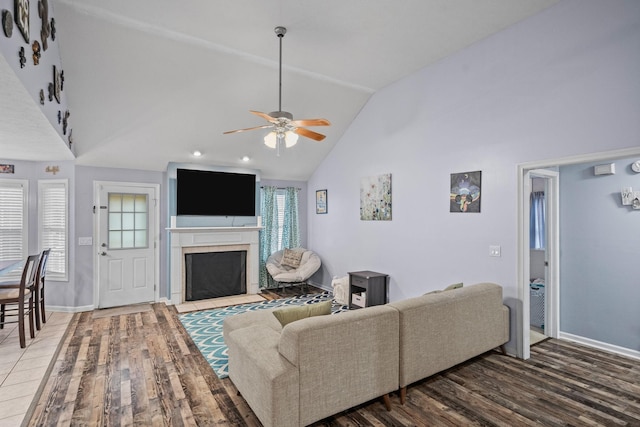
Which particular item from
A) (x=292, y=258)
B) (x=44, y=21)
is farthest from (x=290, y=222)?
(x=44, y=21)

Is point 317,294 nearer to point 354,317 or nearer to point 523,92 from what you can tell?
point 354,317

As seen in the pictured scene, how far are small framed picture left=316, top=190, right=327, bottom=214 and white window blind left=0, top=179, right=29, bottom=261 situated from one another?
15.7 feet

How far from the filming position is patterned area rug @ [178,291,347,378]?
3.46 meters

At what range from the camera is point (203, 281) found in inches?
233

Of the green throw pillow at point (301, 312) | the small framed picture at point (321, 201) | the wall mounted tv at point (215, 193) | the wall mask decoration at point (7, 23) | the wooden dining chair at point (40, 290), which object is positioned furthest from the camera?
the small framed picture at point (321, 201)

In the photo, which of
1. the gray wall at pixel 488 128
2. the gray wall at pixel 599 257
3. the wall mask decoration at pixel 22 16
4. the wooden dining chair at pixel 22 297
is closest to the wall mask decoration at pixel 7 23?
the wall mask decoration at pixel 22 16

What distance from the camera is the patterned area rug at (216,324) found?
3465 mm

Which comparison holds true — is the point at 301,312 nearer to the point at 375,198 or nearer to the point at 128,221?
the point at 375,198

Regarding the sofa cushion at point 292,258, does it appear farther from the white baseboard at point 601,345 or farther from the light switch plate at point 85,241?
the white baseboard at point 601,345

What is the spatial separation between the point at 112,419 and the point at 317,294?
4078 millimetres

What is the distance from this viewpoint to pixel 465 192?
3.91 metres

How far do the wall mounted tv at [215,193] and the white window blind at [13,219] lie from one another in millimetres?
2190

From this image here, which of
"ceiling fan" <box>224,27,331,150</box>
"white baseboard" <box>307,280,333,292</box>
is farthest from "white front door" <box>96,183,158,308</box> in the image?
"ceiling fan" <box>224,27,331,150</box>

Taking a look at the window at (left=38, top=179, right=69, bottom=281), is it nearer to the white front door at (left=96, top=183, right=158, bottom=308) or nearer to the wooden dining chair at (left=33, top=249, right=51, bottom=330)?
the white front door at (left=96, top=183, right=158, bottom=308)
